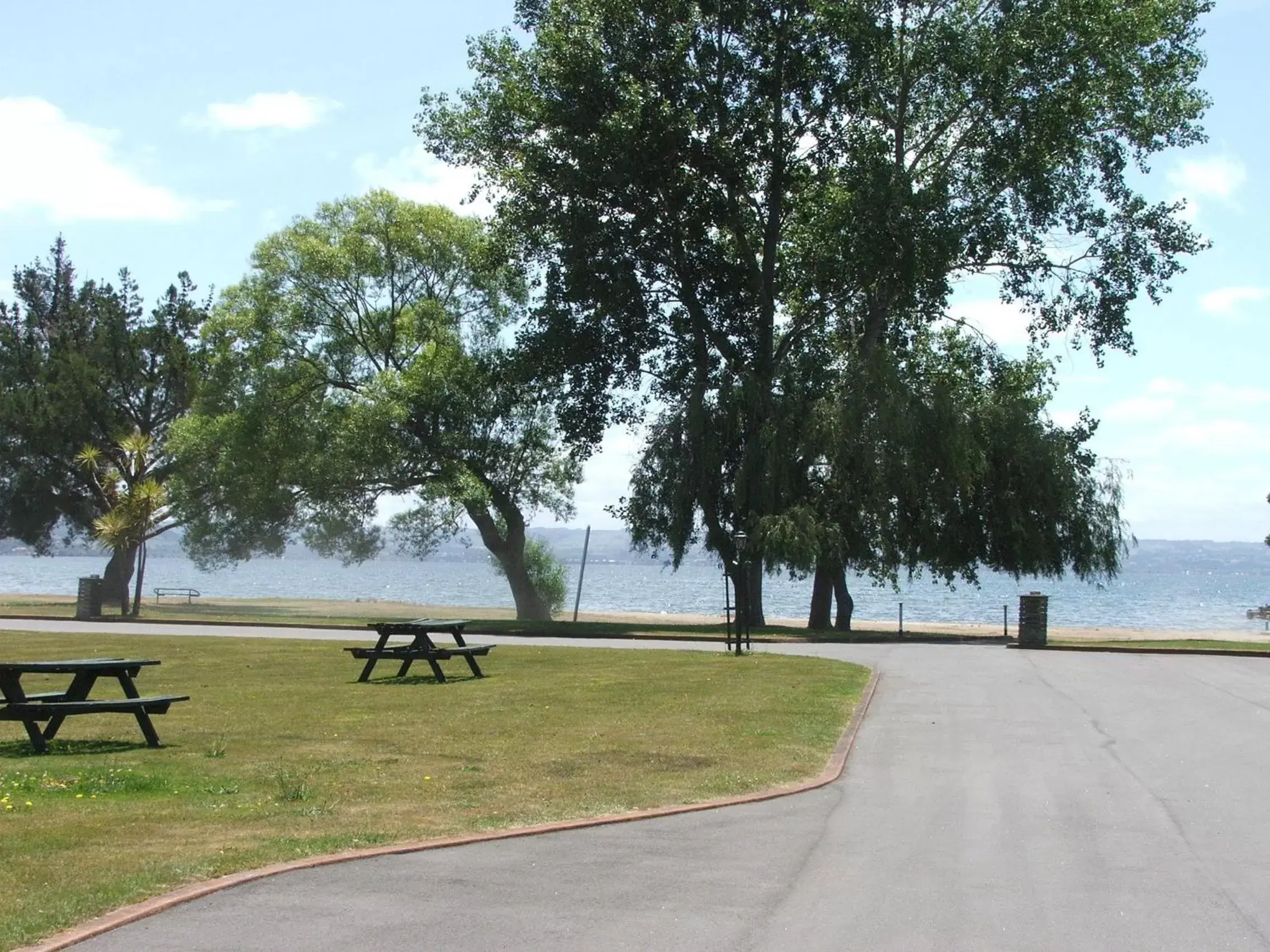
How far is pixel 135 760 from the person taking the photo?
1031cm

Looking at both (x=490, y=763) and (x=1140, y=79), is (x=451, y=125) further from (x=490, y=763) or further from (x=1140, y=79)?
(x=490, y=763)

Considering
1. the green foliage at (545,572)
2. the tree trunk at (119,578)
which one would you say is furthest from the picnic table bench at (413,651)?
the green foliage at (545,572)

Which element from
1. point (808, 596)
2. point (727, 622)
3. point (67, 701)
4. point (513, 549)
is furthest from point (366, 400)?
point (808, 596)

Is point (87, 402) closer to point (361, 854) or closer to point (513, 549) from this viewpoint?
point (513, 549)

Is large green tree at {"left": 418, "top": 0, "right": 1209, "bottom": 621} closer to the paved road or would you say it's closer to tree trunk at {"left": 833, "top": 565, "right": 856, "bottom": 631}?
tree trunk at {"left": 833, "top": 565, "right": 856, "bottom": 631}

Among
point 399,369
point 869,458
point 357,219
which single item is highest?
point 357,219

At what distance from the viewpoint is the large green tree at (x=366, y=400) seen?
42.1m

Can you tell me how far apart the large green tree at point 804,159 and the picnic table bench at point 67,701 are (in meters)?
21.0

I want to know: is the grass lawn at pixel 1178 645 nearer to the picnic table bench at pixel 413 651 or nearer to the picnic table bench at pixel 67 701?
the picnic table bench at pixel 413 651

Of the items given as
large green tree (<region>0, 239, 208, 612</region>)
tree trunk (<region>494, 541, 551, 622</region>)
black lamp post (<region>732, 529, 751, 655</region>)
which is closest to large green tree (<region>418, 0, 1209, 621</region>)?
black lamp post (<region>732, 529, 751, 655</region>)

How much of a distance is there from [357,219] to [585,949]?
4226 centimetres

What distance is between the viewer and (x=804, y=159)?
117ft

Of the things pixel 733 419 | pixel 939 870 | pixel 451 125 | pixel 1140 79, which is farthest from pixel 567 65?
pixel 939 870

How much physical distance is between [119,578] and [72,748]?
135 ft
